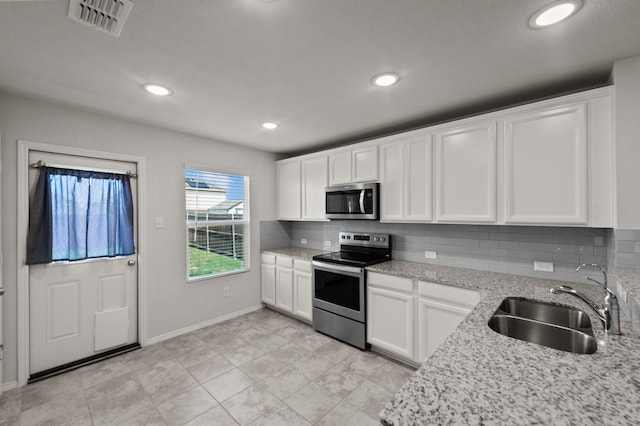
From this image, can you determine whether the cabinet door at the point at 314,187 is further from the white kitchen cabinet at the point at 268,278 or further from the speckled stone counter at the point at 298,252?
the white kitchen cabinet at the point at 268,278

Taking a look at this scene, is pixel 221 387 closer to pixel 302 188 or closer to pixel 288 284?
pixel 288 284

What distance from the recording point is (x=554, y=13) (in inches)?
50.9

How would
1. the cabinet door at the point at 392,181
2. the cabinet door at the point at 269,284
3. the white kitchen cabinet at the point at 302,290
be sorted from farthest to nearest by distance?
the cabinet door at the point at 269,284
the white kitchen cabinet at the point at 302,290
the cabinet door at the point at 392,181

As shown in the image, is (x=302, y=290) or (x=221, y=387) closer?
(x=221, y=387)

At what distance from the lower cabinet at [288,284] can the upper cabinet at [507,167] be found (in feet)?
4.21

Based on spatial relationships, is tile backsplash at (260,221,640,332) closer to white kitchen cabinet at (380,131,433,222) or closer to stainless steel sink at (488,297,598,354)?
stainless steel sink at (488,297,598,354)

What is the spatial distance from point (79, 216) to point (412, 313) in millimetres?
3276

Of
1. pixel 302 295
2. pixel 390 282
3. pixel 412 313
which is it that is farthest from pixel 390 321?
pixel 302 295

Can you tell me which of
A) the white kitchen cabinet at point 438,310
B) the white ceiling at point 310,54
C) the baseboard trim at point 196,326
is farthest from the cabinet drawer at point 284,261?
the white ceiling at point 310,54

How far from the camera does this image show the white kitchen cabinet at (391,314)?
2.51m

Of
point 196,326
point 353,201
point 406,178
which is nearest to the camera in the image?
point 406,178

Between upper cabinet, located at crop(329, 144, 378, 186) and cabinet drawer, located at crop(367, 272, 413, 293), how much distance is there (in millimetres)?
1063

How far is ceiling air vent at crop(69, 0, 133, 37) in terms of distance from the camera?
1243 millimetres

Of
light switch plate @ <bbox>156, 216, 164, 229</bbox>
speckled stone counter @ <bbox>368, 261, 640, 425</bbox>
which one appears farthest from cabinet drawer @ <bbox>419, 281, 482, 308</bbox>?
light switch plate @ <bbox>156, 216, 164, 229</bbox>
